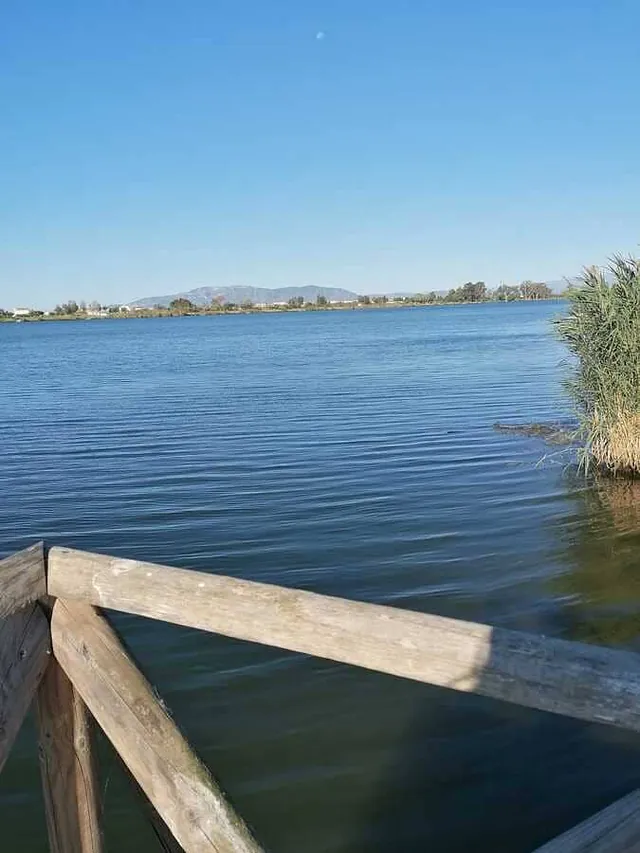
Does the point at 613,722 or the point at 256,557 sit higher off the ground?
the point at 613,722

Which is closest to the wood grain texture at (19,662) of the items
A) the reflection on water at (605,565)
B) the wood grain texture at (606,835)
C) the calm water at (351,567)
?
the wood grain texture at (606,835)

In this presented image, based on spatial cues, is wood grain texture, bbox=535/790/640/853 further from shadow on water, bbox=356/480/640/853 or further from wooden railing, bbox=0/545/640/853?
shadow on water, bbox=356/480/640/853

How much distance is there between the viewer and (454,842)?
497cm

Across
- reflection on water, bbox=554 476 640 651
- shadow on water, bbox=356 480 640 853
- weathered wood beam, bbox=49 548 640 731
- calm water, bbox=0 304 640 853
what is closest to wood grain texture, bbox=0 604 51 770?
weathered wood beam, bbox=49 548 640 731

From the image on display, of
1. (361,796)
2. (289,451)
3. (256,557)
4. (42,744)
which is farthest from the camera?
(289,451)

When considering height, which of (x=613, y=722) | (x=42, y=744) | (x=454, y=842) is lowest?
(x=454, y=842)

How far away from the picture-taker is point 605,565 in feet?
33.4

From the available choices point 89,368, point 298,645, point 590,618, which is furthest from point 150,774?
point 89,368

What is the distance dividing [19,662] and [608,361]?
12.7m

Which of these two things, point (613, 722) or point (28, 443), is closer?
point (613, 722)

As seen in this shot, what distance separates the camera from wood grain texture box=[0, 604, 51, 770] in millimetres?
2988

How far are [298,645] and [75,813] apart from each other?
5.85 feet

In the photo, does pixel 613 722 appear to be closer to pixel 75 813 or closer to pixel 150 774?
pixel 150 774

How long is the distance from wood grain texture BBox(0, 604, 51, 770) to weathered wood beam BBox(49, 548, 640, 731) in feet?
0.61
